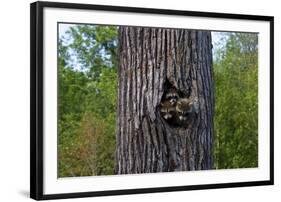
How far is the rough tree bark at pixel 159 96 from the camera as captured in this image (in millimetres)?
4074

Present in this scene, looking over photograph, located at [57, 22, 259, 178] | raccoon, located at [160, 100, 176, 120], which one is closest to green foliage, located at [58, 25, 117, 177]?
photograph, located at [57, 22, 259, 178]

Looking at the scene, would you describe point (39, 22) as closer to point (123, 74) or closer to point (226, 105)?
point (123, 74)

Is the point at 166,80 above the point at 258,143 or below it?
above

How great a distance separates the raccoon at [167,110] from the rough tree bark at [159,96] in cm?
4

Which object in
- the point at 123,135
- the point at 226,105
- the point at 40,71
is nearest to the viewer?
the point at 40,71

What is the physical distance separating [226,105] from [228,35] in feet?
1.35

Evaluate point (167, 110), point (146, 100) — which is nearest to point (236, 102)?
point (167, 110)

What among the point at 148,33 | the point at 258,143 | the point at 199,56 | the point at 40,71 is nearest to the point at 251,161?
the point at 258,143

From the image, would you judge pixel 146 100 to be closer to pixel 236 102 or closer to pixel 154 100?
pixel 154 100

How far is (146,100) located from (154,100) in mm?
49

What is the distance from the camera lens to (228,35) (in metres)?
4.36

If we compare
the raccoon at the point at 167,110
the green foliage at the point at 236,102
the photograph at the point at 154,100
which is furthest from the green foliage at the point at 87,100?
the green foliage at the point at 236,102

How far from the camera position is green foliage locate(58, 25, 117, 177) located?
3896mm

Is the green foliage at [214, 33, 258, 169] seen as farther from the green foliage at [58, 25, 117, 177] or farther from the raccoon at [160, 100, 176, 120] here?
the green foliage at [58, 25, 117, 177]
